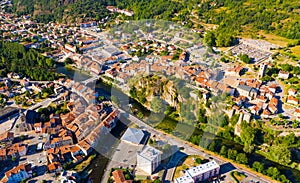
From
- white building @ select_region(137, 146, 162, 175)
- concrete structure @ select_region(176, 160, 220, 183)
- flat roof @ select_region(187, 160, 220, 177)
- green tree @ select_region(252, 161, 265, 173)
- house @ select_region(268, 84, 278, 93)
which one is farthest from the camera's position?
house @ select_region(268, 84, 278, 93)

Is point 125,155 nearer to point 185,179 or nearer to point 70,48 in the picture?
point 185,179

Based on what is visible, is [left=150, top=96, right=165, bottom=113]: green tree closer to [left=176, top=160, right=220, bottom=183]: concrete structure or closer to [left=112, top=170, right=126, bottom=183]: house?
[left=176, top=160, right=220, bottom=183]: concrete structure

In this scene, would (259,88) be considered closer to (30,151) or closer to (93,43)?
(30,151)

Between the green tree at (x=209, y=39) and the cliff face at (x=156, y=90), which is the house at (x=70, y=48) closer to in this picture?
the cliff face at (x=156, y=90)

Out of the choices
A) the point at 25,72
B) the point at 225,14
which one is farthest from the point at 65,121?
the point at 225,14

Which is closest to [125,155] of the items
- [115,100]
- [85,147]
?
[85,147]

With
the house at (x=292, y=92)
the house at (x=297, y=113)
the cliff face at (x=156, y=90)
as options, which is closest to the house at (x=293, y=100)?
the house at (x=292, y=92)

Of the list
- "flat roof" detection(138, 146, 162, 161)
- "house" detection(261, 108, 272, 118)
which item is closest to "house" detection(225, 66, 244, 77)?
"house" detection(261, 108, 272, 118)
